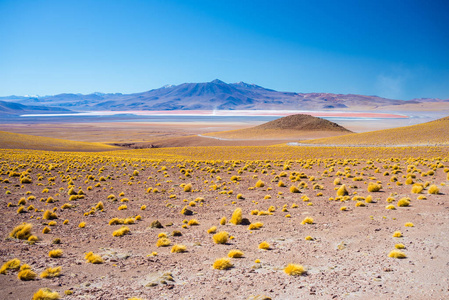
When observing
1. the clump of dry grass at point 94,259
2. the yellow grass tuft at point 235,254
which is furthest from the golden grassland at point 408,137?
the clump of dry grass at point 94,259

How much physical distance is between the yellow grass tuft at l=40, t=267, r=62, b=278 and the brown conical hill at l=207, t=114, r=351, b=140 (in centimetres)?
6819

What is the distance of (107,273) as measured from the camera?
24.8 feet

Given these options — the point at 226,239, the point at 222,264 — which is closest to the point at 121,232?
the point at 226,239

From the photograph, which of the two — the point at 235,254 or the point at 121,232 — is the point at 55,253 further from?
the point at 235,254

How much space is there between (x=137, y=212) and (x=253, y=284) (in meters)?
8.47

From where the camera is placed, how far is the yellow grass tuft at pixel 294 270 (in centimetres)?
718

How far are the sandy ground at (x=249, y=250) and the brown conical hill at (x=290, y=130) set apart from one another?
6112 cm

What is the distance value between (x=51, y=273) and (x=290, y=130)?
81.1 m

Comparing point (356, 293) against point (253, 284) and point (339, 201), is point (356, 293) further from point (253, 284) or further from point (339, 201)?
point (339, 201)

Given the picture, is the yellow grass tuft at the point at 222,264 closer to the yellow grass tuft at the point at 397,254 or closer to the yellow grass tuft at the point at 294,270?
the yellow grass tuft at the point at 294,270

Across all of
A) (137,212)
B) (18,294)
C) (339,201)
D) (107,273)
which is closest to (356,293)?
(107,273)

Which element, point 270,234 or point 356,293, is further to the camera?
point 270,234

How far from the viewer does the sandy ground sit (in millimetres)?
6570

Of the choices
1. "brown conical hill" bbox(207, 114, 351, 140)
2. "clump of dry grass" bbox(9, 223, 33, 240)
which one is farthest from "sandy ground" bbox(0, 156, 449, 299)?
"brown conical hill" bbox(207, 114, 351, 140)
